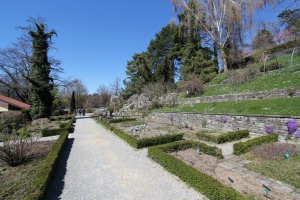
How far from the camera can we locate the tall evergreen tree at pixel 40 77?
55.9ft

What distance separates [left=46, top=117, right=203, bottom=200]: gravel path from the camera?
346cm

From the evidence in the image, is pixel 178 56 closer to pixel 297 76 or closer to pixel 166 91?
pixel 166 91

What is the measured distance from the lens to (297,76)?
33.5ft

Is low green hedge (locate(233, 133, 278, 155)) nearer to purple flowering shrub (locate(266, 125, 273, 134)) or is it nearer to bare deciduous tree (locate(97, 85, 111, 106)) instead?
purple flowering shrub (locate(266, 125, 273, 134))

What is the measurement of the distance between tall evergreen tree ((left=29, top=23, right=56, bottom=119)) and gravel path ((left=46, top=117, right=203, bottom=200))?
14.1m

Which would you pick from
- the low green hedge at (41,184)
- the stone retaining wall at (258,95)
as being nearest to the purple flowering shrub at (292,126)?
the stone retaining wall at (258,95)

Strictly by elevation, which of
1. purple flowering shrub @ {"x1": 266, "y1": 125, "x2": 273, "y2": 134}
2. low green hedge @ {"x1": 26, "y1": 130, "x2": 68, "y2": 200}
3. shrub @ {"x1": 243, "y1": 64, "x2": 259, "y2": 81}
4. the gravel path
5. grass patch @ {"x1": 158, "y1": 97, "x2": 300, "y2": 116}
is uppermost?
shrub @ {"x1": 243, "y1": 64, "x2": 259, "y2": 81}

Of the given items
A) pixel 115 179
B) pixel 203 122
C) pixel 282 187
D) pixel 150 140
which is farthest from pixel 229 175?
pixel 203 122

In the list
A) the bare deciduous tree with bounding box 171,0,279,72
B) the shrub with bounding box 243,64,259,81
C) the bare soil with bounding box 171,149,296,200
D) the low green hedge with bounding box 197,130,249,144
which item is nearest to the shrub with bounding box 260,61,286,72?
the shrub with bounding box 243,64,259,81

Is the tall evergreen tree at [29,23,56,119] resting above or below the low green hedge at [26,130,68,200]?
above

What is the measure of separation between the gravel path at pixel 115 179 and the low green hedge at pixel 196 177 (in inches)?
5.8

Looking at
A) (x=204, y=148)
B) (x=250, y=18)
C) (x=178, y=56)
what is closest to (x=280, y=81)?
(x=250, y=18)

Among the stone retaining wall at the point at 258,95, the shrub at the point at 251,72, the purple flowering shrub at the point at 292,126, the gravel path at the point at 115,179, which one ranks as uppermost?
the shrub at the point at 251,72

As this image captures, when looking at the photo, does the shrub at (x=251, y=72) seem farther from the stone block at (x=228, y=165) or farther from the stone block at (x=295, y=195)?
the stone block at (x=295, y=195)
